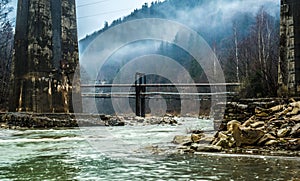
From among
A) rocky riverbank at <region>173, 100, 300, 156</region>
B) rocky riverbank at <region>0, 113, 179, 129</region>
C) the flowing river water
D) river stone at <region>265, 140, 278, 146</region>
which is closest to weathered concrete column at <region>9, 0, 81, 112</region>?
rocky riverbank at <region>0, 113, 179, 129</region>

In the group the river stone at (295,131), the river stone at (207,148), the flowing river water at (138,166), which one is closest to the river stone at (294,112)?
the river stone at (295,131)

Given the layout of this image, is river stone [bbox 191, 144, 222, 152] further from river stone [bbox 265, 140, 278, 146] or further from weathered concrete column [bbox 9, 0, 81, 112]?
weathered concrete column [bbox 9, 0, 81, 112]

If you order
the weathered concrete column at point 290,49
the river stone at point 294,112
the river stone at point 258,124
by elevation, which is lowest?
the river stone at point 258,124

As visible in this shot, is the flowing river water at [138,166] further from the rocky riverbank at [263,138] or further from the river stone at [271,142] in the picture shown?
the river stone at [271,142]

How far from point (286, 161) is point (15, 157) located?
2.91 meters

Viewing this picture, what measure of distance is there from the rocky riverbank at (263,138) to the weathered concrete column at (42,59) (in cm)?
646

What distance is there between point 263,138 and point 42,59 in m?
7.78

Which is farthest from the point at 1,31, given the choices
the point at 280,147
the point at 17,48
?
the point at 280,147

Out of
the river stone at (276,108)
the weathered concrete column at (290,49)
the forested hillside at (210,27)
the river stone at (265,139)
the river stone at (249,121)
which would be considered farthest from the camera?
the forested hillside at (210,27)

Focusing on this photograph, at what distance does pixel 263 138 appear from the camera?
4.96 meters

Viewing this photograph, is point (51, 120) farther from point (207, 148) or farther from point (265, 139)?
point (265, 139)

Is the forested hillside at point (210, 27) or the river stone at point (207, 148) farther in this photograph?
the forested hillside at point (210, 27)

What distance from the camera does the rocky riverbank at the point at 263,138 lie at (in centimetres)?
466

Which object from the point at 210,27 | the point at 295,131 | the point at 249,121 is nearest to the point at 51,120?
the point at 249,121
